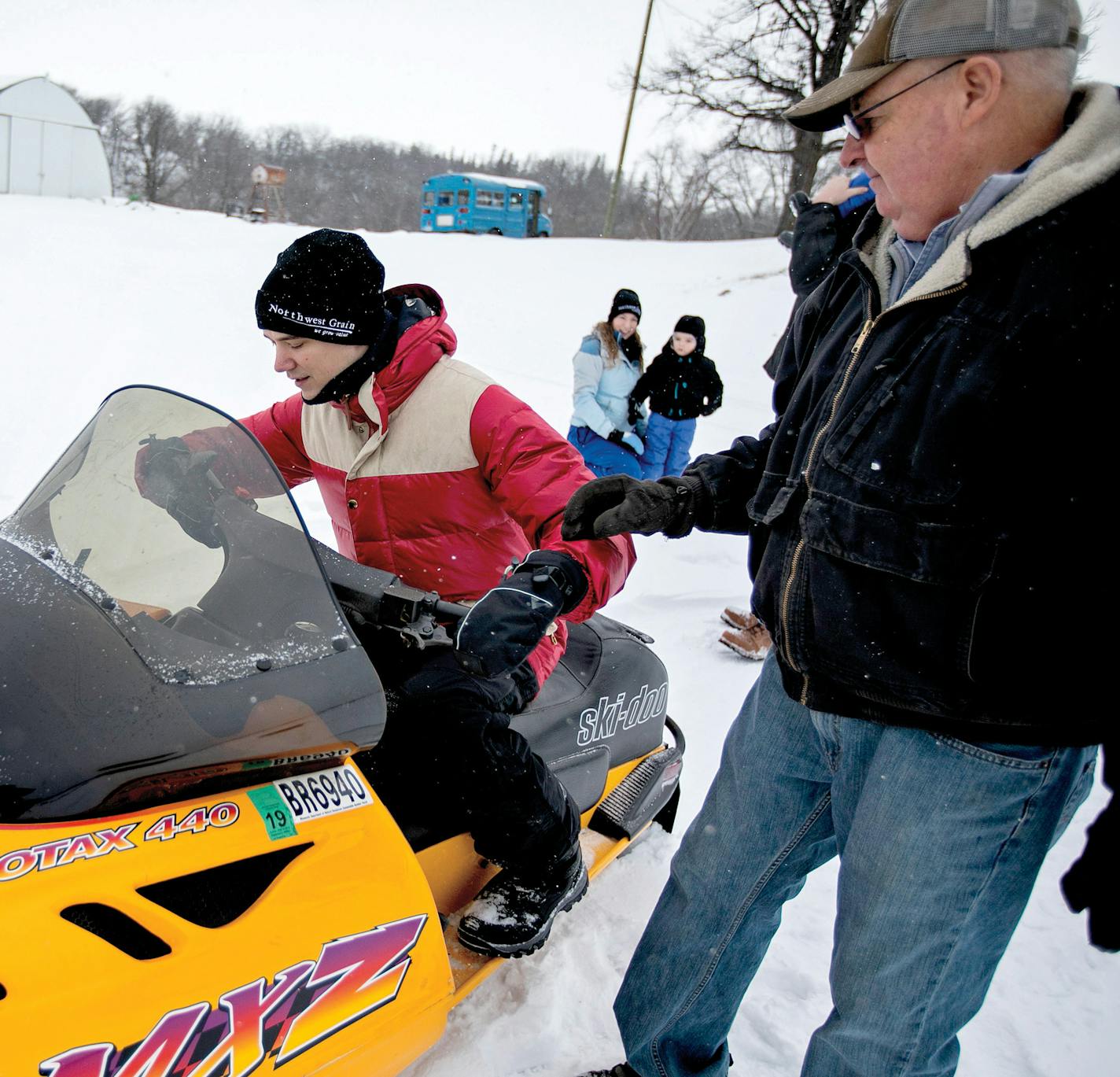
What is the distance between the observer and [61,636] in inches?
48.4

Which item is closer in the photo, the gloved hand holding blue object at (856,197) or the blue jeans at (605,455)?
the gloved hand holding blue object at (856,197)

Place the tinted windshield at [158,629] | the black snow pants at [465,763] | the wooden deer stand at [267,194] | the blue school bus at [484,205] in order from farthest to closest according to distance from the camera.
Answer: the blue school bus at [484,205], the wooden deer stand at [267,194], the black snow pants at [465,763], the tinted windshield at [158,629]

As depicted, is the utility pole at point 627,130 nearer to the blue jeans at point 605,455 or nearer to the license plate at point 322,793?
the blue jeans at point 605,455

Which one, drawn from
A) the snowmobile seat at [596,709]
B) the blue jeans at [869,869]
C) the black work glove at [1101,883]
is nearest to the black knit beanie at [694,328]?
the snowmobile seat at [596,709]

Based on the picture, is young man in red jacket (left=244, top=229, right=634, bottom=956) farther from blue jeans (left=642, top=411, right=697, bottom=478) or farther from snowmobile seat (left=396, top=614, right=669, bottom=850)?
blue jeans (left=642, top=411, right=697, bottom=478)

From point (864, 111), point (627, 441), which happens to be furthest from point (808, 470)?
point (627, 441)

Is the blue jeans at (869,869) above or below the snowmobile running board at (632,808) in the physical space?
above

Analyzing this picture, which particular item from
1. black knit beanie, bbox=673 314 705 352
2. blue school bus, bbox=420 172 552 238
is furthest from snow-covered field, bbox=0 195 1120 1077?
blue school bus, bbox=420 172 552 238

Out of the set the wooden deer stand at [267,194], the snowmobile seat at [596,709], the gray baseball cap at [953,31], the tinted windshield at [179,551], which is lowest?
the snowmobile seat at [596,709]

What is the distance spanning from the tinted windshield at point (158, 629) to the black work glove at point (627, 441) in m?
4.05

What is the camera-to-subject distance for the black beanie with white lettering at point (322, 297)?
1854 mm

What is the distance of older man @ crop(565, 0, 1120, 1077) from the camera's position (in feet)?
3.52

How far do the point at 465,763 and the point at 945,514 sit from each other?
1088 mm

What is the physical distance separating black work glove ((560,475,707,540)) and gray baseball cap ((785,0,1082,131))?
2.33 feet
